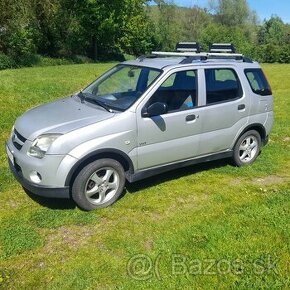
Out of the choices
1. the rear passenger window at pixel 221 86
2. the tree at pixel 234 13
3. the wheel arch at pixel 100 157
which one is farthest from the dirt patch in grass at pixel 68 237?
the tree at pixel 234 13

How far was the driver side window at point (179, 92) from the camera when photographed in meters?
5.03

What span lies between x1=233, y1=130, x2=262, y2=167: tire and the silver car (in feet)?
0.06

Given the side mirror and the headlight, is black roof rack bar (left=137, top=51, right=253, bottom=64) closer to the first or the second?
the side mirror

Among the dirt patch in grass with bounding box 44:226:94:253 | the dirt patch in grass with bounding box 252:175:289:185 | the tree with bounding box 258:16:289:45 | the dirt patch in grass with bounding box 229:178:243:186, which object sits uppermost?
the tree with bounding box 258:16:289:45

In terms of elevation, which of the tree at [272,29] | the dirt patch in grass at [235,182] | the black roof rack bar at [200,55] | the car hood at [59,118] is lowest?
the dirt patch in grass at [235,182]

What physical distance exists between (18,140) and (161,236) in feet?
7.07

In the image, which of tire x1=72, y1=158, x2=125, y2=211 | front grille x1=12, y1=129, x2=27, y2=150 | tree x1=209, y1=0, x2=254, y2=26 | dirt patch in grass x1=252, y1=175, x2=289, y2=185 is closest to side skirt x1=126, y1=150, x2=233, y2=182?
tire x1=72, y1=158, x2=125, y2=211

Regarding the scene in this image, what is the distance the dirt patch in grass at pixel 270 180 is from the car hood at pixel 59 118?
8.83 feet

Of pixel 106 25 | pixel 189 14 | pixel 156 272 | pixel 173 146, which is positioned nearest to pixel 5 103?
pixel 173 146

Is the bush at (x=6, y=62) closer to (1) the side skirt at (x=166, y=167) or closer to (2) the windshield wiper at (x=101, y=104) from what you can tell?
(2) the windshield wiper at (x=101, y=104)

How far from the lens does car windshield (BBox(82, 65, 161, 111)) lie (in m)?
4.91

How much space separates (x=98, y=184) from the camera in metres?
4.62

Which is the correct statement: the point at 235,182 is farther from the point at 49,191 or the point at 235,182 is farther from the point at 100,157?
the point at 49,191

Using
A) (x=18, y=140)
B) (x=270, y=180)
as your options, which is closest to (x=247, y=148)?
(x=270, y=180)
